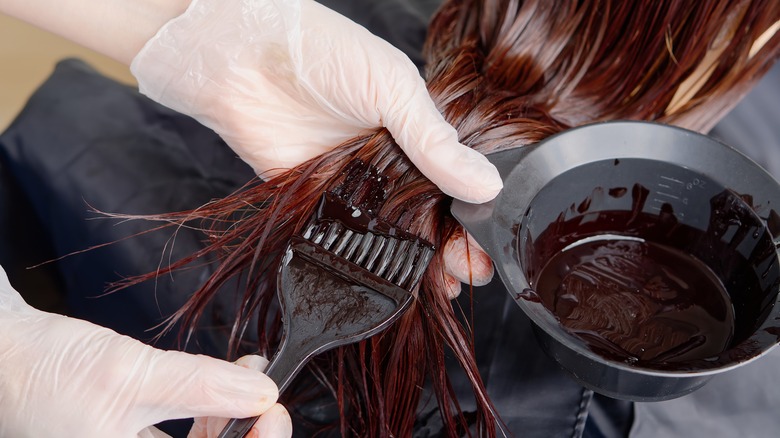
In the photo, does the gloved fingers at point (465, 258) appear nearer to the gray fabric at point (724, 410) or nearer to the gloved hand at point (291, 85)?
the gloved hand at point (291, 85)

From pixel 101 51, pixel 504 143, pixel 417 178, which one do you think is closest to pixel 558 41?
pixel 504 143

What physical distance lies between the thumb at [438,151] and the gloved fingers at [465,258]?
84mm

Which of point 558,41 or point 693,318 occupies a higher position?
point 558,41

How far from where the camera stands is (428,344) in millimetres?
933

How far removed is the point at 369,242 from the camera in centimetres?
86

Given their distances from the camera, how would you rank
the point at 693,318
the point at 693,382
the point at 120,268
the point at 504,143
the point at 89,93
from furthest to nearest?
the point at 89,93
the point at 120,268
the point at 504,143
the point at 693,318
the point at 693,382

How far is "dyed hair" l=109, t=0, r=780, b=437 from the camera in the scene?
0.92m

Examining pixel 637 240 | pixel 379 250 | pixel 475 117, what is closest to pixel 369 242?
pixel 379 250

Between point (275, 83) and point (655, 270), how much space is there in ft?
1.99

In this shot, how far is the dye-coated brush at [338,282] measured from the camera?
0.79 metres

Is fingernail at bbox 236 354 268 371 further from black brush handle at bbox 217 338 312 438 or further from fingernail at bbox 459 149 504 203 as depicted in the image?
fingernail at bbox 459 149 504 203

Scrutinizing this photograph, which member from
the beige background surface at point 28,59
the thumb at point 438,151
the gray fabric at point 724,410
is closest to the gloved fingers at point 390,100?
the thumb at point 438,151

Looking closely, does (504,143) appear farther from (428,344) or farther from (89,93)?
(89,93)

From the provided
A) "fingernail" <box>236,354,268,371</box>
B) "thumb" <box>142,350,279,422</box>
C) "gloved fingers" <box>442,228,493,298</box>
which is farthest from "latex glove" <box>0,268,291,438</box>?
"gloved fingers" <box>442,228,493,298</box>
